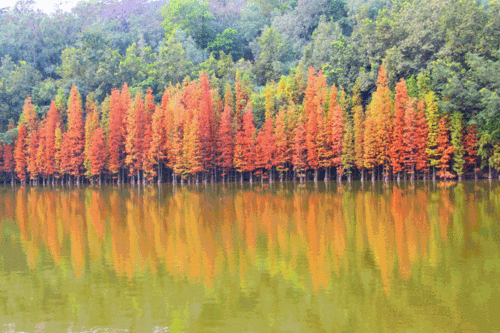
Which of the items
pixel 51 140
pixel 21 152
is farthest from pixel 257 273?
pixel 21 152

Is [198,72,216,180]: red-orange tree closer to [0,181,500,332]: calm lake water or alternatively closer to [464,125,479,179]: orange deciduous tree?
[464,125,479,179]: orange deciduous tree

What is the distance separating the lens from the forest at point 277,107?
4612 cm

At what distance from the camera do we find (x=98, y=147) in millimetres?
56375

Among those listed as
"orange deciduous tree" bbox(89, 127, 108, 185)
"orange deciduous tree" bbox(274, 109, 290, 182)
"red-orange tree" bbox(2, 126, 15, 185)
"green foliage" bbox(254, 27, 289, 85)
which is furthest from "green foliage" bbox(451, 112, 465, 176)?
"red-orange tree" bbox(2, 126, 15, 185)

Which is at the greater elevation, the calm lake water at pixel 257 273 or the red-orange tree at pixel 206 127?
the red-orange tree at pixel 206 127

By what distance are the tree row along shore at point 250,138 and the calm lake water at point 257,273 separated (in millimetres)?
25605

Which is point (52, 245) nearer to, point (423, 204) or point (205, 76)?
point (423, 204)

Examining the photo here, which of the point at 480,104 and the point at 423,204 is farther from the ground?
the point at 480,104

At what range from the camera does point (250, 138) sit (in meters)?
53.8

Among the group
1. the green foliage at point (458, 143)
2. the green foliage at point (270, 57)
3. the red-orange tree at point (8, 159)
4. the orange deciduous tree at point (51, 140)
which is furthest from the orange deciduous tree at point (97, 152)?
the green foliage at point (458, 143)

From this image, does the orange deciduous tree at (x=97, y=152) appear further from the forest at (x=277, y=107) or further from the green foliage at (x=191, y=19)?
the green foliage at (x=191, y=19)

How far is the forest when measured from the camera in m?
46.1

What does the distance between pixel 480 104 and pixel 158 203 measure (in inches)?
1216

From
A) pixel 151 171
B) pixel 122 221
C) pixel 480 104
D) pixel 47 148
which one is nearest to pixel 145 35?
pixel 47 148
